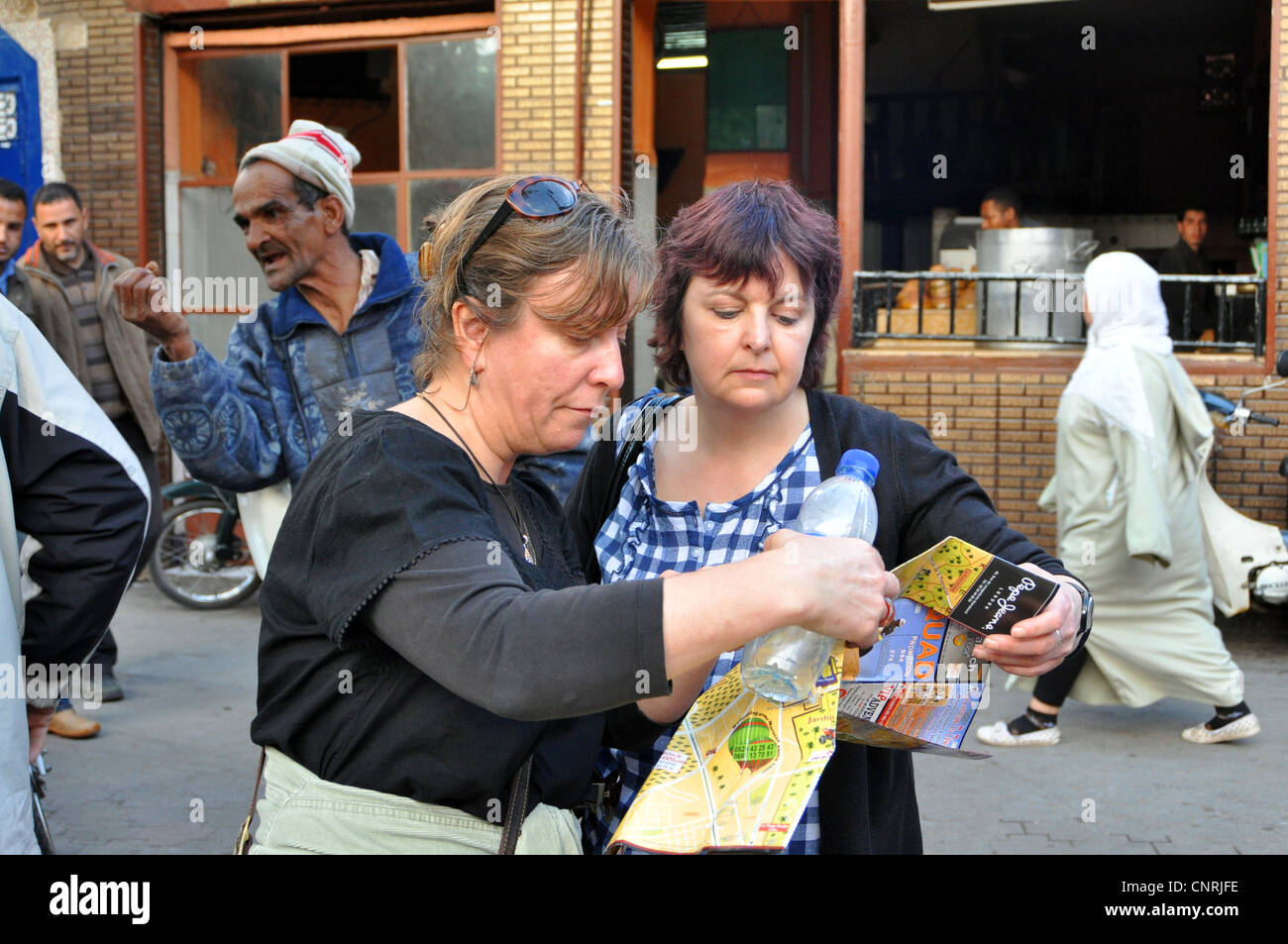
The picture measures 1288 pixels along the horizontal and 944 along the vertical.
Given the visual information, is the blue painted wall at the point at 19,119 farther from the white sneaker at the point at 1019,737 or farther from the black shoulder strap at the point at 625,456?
the black shoulder strap at the point at 625,456

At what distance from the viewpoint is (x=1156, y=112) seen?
14.3 metres

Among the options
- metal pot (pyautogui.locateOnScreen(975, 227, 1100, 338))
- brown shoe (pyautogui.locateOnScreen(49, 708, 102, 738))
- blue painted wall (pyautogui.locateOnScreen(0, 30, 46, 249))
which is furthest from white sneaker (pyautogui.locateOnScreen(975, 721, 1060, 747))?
blue painted wall (pyautogui.locateOnScreen(0, 30, 46, 249))

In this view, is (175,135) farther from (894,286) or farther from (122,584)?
(122,584)

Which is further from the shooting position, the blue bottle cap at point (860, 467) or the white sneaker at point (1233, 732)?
the white sneaker at point (1233, 732)

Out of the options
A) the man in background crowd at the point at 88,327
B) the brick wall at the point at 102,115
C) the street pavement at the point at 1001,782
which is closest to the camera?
the street pavement at the point at 1001,782

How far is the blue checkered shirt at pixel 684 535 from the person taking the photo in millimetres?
2311

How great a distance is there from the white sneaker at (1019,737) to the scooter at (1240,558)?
4.25 feet

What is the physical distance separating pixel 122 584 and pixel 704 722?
4.60ft

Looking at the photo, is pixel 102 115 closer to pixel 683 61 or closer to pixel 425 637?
pixel 683 61

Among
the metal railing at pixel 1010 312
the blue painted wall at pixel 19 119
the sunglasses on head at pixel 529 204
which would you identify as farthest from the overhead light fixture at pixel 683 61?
the sunglasses on head at pixel 529 204

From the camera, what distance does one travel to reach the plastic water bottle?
1.82 metres

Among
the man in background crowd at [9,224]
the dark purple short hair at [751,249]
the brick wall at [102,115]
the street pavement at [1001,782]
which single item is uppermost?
the brick wall at [102,115]

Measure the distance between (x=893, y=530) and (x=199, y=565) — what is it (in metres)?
7.53
